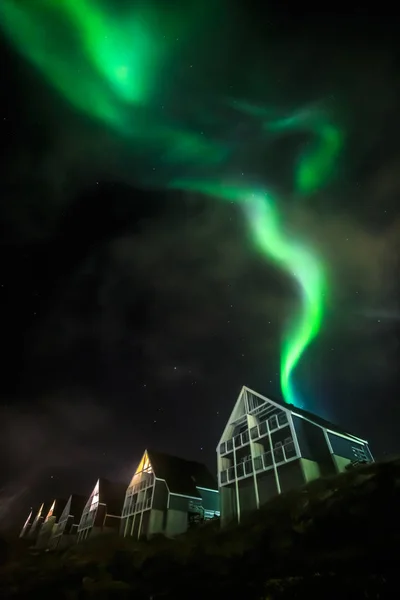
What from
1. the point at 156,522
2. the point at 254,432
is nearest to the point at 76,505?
the point at 156,522

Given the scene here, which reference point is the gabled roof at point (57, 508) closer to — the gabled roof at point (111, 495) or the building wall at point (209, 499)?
the gabled roof at point (111, 495)

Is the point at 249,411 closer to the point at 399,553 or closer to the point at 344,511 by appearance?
the point at 344,511

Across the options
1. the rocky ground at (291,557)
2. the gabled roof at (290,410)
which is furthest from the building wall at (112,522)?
the gabled roof at (290,410)

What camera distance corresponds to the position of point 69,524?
4962 cm

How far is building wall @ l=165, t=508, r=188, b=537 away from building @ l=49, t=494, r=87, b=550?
26.0 m

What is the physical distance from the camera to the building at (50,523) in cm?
5356

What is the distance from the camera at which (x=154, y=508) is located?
32.8 meters

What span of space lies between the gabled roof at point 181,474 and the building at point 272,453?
10004 millimetres

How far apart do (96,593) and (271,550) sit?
10.7m

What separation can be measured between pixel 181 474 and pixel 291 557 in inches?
1148

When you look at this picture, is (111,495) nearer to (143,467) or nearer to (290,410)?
(143,467)

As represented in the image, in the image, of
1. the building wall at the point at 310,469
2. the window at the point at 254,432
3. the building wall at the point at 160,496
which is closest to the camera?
the building wall at the point at 310,469

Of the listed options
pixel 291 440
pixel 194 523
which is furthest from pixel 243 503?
pixel 194 523

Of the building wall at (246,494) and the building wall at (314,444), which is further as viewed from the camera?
the building wall at (246,494)
